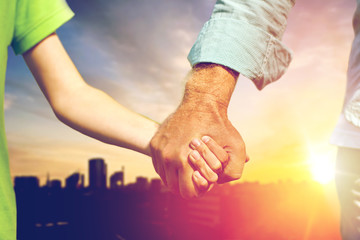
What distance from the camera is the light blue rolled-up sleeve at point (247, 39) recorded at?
67.3 inches

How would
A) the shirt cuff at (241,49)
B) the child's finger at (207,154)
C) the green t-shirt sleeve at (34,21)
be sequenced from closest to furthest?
the green t-shirt sleeve at (34,21)
the child's finger at (207,154)
the shirt cuff at (241,49)

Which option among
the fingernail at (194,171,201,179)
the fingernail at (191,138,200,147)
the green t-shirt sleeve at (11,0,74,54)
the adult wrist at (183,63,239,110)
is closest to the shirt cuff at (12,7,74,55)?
the green t-shirt sleeve at (11,0,74,54)

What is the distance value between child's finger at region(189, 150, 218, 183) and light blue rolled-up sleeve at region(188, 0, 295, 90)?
484 mm

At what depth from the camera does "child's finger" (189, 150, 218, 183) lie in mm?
1574

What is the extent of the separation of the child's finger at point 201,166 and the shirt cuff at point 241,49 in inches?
19.0

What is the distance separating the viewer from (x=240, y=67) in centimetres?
169

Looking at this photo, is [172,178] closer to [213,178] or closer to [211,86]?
[213,178]

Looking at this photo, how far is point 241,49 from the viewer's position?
1714 mm

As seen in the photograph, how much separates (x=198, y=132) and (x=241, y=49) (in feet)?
1.65

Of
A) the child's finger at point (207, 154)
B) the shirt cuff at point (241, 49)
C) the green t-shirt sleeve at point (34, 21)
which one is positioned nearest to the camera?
the green t-shirt sleeve at point (34, 21)

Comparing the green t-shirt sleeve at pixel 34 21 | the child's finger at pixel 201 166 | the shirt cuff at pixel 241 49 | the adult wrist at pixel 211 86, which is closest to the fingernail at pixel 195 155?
the child's finger at pixel 201 166

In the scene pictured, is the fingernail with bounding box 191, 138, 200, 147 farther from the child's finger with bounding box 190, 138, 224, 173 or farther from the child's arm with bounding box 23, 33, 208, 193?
the child's arm with bounding box 23, 33, 208, 193

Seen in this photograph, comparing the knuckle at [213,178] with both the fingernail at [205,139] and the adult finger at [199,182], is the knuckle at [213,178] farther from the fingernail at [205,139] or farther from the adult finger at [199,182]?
the fingernail at [205,139]

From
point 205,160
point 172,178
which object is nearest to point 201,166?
point 205,160
